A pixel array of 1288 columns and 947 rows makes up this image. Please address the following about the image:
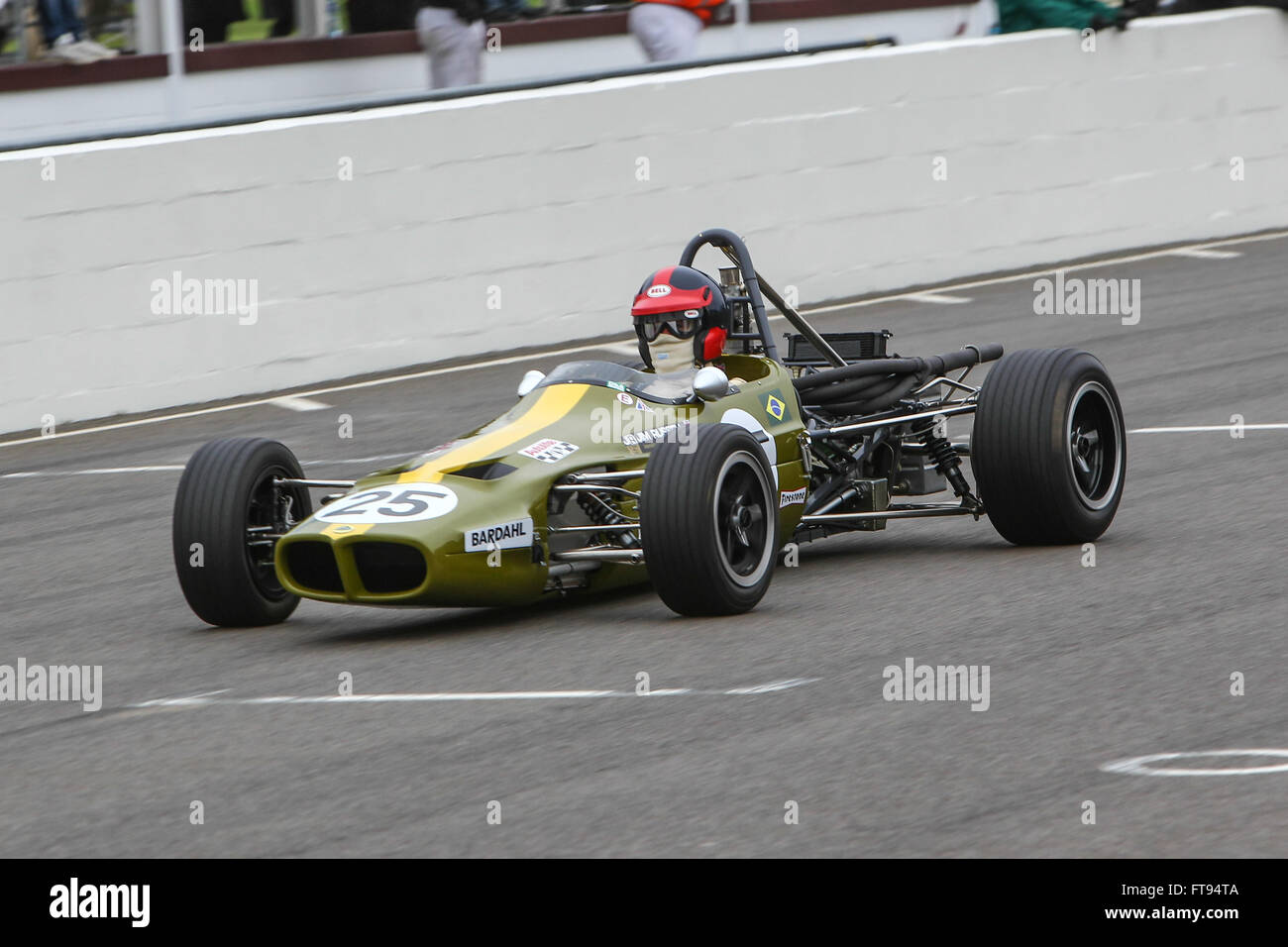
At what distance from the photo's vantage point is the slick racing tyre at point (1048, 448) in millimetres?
8672

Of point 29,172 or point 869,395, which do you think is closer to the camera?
point 869,395

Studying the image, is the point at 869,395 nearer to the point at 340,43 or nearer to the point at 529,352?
the point at 529,352

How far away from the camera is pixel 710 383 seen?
8.39 m

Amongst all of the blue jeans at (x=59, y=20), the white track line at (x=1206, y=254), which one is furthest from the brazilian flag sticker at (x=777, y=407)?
the white track line at (x=1206, y=254)

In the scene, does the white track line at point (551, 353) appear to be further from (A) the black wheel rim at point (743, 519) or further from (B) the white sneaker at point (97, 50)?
(A) the black wheel rim at point (743, 519)

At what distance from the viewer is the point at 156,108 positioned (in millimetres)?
18109

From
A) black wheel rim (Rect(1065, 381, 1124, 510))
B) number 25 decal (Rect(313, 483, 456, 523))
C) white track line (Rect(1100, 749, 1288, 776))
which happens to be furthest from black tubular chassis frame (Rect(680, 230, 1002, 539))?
white track line (Rect(1100, 749, 1288, 776))

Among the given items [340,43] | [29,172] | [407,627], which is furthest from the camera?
[340,43]

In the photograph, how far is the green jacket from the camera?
748 inches

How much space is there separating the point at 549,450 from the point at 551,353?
7.85 m

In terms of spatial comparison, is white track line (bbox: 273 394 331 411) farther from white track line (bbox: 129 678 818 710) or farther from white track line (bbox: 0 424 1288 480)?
white track line (bbox: 129 678 818 710)

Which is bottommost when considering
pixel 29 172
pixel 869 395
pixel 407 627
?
pixel 407 627
